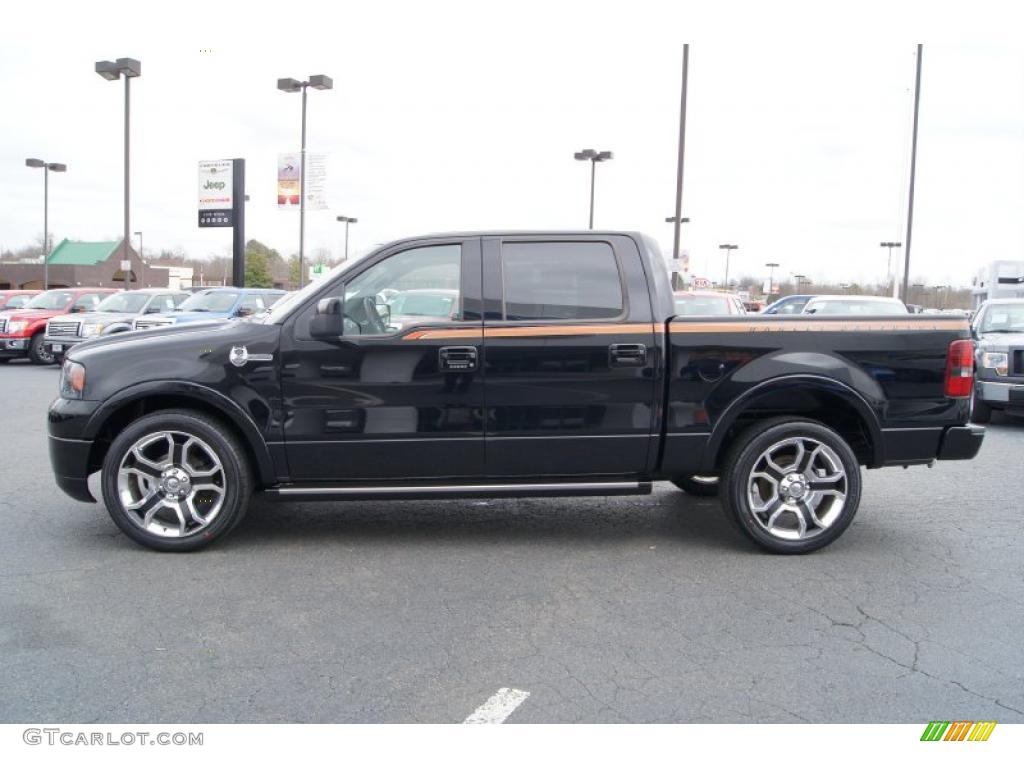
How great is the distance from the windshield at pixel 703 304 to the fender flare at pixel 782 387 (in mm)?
8449

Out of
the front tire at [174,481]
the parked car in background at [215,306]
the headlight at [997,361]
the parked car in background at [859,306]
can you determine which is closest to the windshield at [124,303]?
the parked car in background at [215,306]

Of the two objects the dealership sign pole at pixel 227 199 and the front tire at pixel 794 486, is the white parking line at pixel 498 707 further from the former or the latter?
the dealership sign pole at pixel 227 199

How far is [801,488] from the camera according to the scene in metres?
5.30

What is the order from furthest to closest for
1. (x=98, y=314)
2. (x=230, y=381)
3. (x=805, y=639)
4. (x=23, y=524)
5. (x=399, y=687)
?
(x=98, y=314), (x=23, y=524), (x=230, y=381), (x=805, y=639), (x=399, y=687)

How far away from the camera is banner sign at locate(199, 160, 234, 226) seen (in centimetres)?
3052

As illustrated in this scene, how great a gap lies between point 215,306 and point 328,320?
14.7 m

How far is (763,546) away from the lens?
5.32 metres

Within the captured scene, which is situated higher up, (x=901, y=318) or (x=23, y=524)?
(x=901, y=318)

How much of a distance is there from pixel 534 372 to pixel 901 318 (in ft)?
7.28

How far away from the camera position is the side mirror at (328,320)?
504 centimetres

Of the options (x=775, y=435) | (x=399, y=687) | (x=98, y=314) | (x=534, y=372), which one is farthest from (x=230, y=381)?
(x=98, y=314)

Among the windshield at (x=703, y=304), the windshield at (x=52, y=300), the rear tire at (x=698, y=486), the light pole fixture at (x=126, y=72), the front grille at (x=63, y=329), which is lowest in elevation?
the rear tire at (x=698, y=486)

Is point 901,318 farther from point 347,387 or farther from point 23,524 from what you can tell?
point 23,524

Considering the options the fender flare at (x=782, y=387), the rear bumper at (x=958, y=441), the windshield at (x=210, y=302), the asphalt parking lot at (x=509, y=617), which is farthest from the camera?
the windshield at (x=210, y=302)
